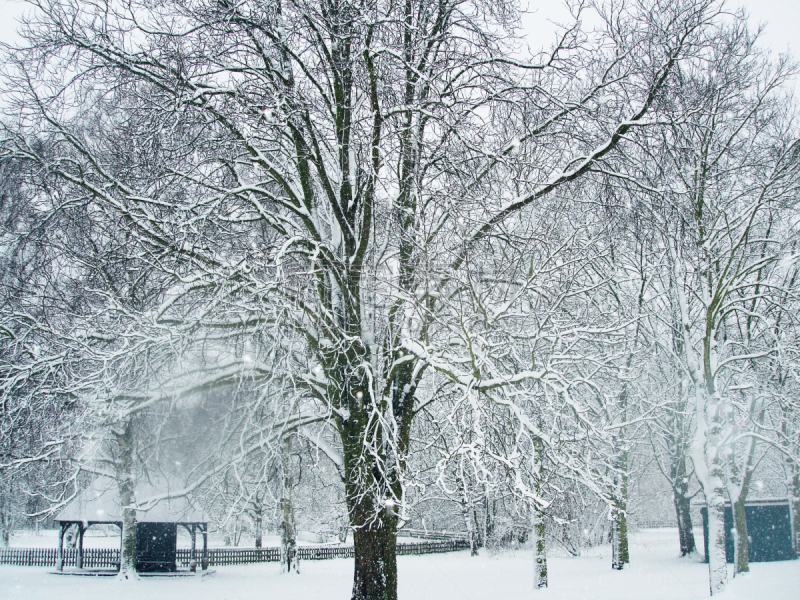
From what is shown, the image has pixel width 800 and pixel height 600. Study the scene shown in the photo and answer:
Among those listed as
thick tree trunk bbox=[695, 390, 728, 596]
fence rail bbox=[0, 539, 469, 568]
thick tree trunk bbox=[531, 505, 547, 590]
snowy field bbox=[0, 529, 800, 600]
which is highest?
thick tree trunk bbox=[695, 390, 728, 596]

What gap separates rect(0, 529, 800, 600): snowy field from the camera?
43.9ft

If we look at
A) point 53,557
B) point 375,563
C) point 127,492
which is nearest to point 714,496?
point 375,563

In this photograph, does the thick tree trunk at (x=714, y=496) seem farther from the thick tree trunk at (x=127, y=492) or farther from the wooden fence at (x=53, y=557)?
the wooden fence at (x=53, y=557)

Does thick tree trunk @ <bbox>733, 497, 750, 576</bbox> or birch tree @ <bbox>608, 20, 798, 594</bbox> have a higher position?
birch tree @ <bbox>608, 20, 798, 594</bbox>

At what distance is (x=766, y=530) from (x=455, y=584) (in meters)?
12.3

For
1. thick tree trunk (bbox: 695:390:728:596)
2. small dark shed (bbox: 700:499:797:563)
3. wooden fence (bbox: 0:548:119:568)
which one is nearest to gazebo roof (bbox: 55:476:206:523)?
wooden fence (bbox: 0:548:119:568)

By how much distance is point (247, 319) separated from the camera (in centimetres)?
680

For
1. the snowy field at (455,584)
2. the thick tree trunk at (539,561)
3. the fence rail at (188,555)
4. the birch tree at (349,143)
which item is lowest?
the fence rail at (188,555)

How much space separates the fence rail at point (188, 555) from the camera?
889 inches

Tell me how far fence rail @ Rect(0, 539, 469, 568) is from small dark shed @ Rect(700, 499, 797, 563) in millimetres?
15256

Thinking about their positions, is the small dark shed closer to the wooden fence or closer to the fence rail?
the fence rail

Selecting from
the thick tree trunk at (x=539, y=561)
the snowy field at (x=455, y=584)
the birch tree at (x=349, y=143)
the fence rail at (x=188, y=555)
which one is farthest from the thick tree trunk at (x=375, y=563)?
the fence rail at (x=188, y=555)

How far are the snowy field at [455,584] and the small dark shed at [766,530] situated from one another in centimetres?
89

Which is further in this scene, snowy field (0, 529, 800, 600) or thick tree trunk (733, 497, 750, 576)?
thick tree trunk (733, 497, 750, 576)
